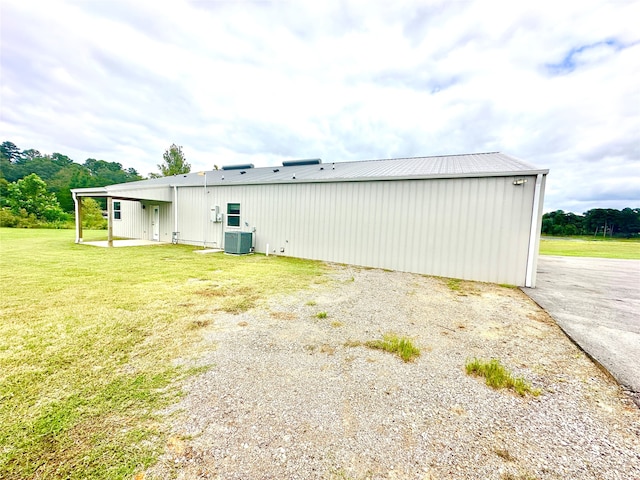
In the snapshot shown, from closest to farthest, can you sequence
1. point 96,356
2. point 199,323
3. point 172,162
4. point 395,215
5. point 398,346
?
point 96,356 → point 398,346 → point 199,323 → point 395,215 → point 172,162

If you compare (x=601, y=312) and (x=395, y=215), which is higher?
(x=395, y=215)

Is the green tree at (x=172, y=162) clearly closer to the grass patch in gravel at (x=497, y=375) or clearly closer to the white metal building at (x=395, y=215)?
the white metal building at (x=395, y=215)

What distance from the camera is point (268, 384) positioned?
223cm

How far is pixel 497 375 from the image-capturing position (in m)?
2.43

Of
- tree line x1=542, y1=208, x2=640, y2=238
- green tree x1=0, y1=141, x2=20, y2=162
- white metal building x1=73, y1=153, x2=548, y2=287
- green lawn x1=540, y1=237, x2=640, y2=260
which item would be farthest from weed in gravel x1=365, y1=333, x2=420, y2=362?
green tree x1=0, y1=141, x2=20, y2=162

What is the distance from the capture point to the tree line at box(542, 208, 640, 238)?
46.9 meters

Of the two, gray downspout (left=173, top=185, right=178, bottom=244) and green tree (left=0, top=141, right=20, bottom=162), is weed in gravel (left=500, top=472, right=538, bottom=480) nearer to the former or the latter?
gray downspout (left=173, top=185, right=178, bottom=244)

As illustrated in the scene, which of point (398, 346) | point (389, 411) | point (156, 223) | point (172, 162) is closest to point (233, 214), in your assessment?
point (156, 223)

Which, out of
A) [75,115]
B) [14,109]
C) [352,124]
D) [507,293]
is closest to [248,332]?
[507,293]

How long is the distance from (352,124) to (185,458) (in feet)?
58.0

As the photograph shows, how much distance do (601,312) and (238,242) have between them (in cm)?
1018

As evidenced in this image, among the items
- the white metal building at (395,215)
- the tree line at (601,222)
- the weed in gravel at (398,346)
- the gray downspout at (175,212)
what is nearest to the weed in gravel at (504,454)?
the weed in gravel at (398,346)

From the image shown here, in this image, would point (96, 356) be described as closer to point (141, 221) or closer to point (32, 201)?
point (141, 221)

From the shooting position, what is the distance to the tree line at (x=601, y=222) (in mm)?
46938
